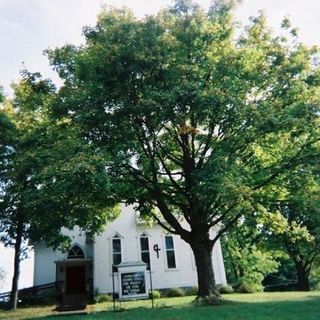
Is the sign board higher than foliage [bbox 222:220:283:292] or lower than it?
lower

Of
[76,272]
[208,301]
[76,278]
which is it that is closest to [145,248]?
[76,272]

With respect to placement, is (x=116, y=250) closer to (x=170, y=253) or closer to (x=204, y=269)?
(x=170, y=253)

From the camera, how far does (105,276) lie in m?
31.5

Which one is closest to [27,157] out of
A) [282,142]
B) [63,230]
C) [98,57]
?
[98,57]

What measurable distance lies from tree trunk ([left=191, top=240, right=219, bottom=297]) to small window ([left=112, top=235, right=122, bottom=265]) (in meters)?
13.3

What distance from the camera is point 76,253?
110ft

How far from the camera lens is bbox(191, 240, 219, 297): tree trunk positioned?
766 inches

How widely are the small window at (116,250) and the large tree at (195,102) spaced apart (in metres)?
12.5

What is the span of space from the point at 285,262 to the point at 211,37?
140 feet

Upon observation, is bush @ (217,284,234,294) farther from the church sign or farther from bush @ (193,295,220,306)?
the church sign

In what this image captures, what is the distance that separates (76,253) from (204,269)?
1671 centimetres

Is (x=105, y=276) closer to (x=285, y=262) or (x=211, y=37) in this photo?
(x=211, y=37)

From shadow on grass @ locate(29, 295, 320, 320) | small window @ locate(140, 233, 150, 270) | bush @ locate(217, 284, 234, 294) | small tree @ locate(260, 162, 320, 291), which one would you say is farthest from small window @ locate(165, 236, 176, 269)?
shadow on grass @ locate(29, 295, 320, 320)

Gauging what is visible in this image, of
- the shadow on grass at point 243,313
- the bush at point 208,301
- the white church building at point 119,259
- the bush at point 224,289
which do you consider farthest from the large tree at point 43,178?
the bush at point 224,289
